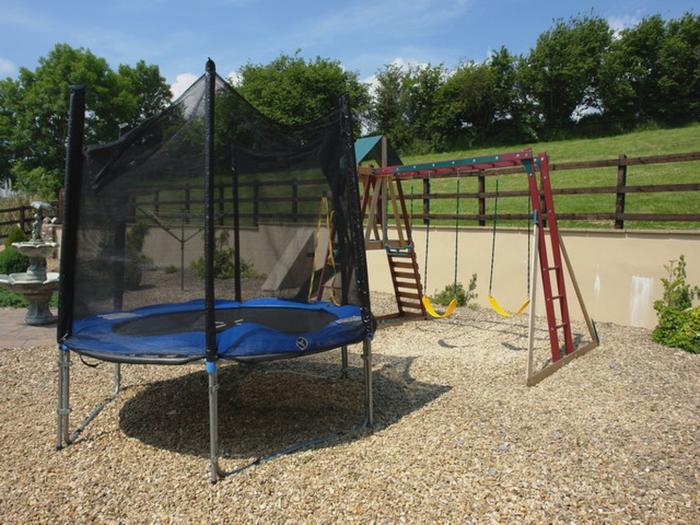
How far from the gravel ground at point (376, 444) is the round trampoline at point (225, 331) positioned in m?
0.57

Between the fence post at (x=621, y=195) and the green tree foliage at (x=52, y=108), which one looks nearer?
the fence post at (x=621, y=195)

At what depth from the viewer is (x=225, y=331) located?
2.93 metres

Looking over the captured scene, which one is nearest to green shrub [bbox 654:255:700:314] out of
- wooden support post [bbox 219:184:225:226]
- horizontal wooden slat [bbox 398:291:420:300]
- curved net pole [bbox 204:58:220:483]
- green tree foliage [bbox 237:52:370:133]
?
horizontal wooden slat [bbox 398:291:420:300]

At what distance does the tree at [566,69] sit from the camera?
88.3 feet

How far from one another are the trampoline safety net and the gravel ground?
671mm

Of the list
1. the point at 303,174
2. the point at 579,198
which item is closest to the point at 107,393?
the point at 303,174

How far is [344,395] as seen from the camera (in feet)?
12.3

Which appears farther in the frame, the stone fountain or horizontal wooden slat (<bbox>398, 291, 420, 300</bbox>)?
horizontal wooden slat (<bbox>398, 291, 420, 300</bbox>)

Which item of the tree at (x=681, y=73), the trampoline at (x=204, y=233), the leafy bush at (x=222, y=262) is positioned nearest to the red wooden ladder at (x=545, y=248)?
the trampoline at (x=204, y=233)

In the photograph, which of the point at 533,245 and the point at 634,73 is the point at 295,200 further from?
the point at 634,73

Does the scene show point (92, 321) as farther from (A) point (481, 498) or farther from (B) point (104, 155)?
(A) point (481, 498)

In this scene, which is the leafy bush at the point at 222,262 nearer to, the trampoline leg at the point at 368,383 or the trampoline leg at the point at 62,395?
the trampoline leg at the point at 62,395

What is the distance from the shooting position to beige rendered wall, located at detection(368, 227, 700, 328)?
5539 mm

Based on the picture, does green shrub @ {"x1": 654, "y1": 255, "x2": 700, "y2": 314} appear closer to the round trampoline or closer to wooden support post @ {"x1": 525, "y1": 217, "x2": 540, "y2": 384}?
wooden support post @ {"x1": 525, "y1": 217, "x2": 540, "y2": 384}
